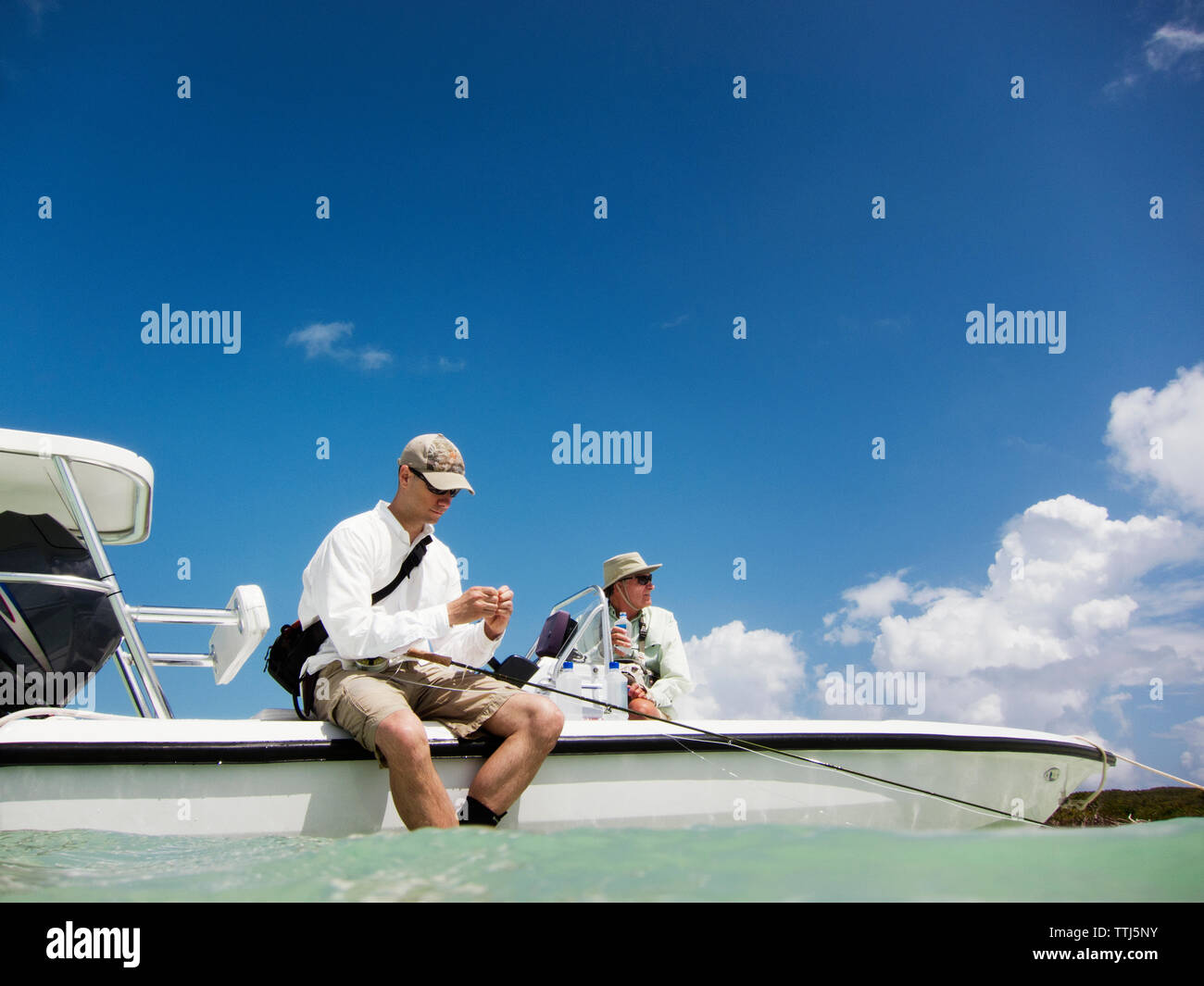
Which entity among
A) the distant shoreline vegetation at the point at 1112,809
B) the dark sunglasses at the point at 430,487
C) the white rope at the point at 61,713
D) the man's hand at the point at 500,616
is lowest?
the distant shoreline vegetation at the point at 1112,809

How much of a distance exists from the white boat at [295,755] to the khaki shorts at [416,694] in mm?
100

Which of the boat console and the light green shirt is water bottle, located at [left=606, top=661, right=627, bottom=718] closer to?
the light green shirt

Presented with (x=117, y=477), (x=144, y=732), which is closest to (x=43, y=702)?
(x=144, y=732)

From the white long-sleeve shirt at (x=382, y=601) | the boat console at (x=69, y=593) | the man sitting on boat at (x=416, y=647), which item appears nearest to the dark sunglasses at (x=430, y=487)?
the man sitting on boat at (x=416, y=647)

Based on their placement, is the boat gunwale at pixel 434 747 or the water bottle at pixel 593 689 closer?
the boat gunwale at pixel 434 747

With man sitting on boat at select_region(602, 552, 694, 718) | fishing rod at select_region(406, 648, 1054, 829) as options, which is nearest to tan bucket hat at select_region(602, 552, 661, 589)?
man sitting on boat at select_region(602, 552, 694, 718)

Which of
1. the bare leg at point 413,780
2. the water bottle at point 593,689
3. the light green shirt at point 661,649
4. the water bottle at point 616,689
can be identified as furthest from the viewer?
the light green shirt at point 661,649

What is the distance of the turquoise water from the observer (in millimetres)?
2104

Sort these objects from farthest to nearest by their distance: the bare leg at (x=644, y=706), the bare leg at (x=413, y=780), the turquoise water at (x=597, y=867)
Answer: the bare leg at (x=644, y=706)
the bare leg at (x=413, y=780)
the turquoise water at (x=597, y=867)

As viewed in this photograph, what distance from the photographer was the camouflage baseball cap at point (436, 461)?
333 centimetres

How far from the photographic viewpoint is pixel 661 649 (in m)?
5.18

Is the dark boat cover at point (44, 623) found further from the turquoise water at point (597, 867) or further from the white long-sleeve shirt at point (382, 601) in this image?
the white long-sleeve shirt at point (382, 601)
